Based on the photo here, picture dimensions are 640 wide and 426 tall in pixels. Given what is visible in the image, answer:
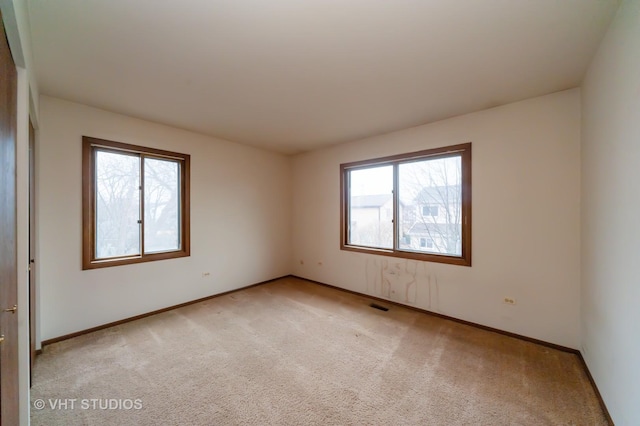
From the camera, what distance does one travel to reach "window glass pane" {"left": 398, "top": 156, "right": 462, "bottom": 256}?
3.30 meters

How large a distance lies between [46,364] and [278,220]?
3.59 m

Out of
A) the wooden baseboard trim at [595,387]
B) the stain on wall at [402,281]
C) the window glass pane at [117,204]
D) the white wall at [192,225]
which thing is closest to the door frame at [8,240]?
the white wall at [192,225]

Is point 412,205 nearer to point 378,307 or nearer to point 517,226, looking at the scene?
point 517,226

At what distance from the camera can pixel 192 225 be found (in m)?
3.85

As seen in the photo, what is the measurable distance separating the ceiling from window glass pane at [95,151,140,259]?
2.14 ft

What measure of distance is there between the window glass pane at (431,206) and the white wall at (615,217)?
122 cm

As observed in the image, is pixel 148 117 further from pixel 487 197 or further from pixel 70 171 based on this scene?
pixel 487 197

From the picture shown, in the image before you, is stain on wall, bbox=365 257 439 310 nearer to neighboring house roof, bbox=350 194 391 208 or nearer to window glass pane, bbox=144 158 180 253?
neighboring house roof, bbox=350 194 391 208

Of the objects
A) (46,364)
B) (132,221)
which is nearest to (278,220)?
(132,221)

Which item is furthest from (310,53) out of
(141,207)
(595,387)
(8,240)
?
(595,387)

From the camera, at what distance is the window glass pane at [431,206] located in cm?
330

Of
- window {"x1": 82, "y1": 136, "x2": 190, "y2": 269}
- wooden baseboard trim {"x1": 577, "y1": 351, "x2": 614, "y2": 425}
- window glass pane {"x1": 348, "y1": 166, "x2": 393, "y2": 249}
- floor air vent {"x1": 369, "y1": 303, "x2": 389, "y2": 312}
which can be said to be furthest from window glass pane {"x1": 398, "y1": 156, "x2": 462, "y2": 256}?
window {"x1": 82, "y1": 136, "x2": 190, "y2": 269}

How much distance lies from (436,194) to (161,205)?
3921 millimetres

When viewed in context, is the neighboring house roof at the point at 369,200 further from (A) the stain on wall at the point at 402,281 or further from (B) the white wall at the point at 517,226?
(A) the stain on wall at the point at 402,281
